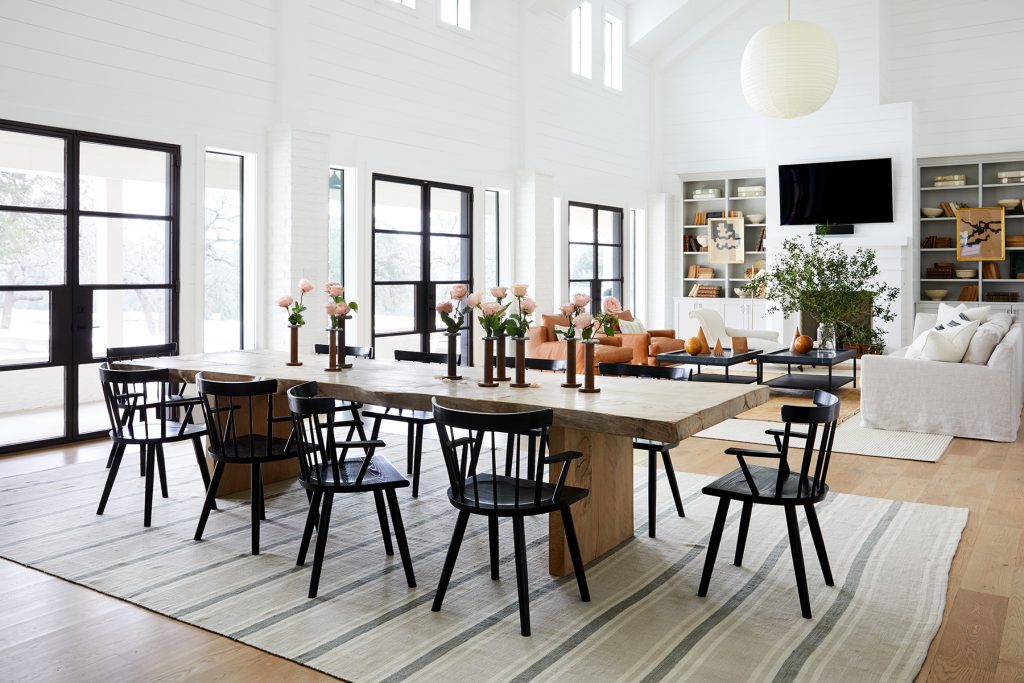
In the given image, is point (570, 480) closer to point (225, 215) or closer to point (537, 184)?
point (225, 215)

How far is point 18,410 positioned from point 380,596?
419 centimetres

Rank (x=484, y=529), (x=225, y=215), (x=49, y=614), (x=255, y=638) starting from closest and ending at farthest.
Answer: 1. (x=255, y=638)
2. (x=49, y=614)
3. (x=484, y=529)
4. (x=225, y=215)

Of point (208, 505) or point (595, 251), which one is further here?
point (595, 251)

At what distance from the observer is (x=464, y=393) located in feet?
13.5

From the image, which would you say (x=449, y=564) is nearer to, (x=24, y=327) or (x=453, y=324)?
(x=453, y=324)

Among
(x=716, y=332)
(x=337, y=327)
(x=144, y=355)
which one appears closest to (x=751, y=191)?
(x=716, y=332)

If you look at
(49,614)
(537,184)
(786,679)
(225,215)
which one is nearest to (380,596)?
(49,614)

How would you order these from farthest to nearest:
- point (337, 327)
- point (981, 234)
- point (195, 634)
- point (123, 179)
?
point (981, 234)
point (123, 179)
point (337, 327)
point (195, 634)

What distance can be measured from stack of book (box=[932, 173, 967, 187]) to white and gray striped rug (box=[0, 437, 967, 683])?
888cm

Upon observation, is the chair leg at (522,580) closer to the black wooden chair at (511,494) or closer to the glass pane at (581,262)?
the black wooden chair at (511,494)

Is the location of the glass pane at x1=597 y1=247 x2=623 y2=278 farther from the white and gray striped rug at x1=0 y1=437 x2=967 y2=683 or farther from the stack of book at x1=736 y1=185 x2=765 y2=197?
the white and gray striped rug at x1=0 y1=437 x2=967 y2=683

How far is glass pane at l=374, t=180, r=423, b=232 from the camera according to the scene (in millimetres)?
9320

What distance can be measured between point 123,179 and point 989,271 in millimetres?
11029

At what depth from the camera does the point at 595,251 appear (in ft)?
43.1
